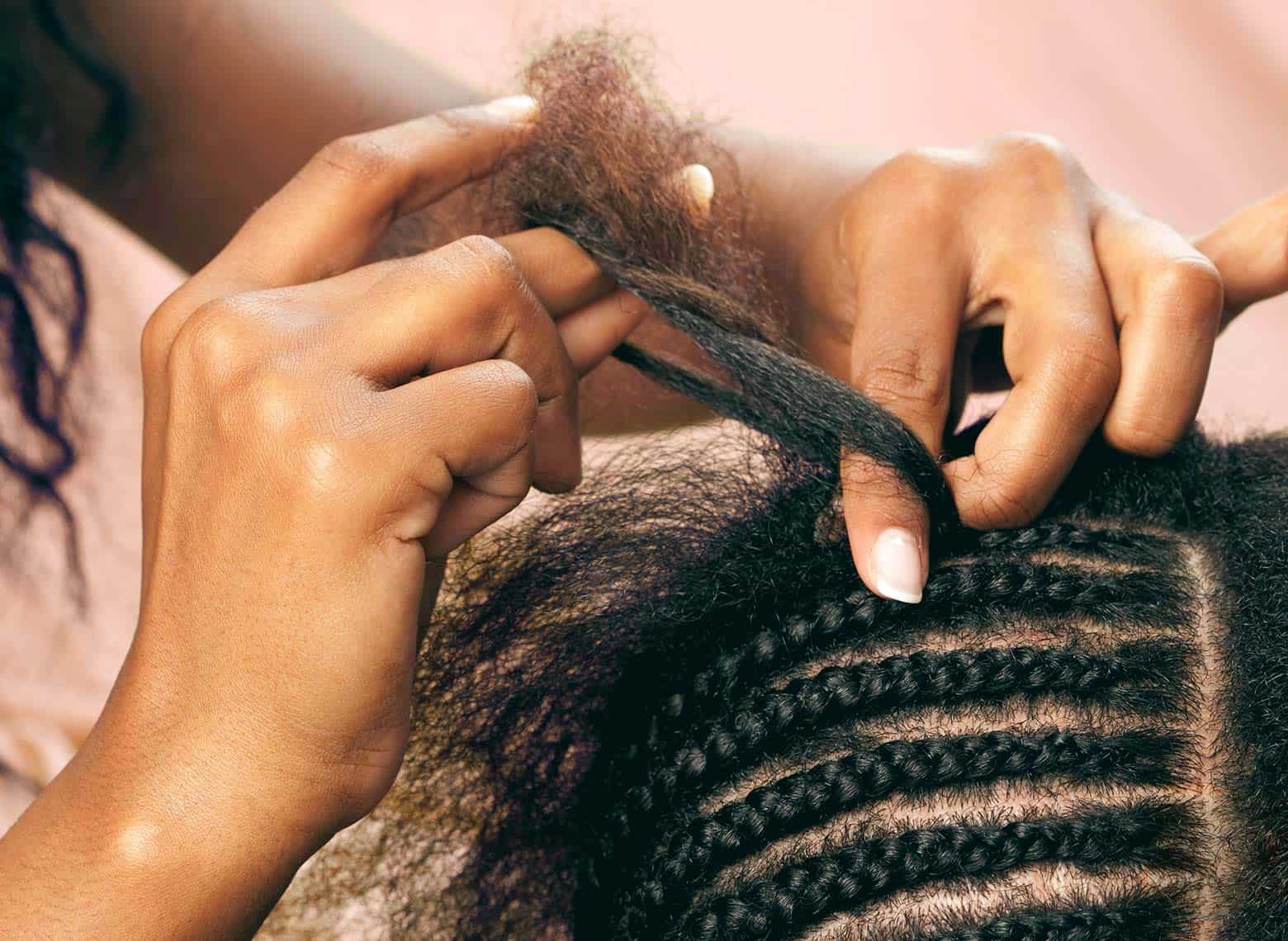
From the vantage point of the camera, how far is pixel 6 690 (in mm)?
1665

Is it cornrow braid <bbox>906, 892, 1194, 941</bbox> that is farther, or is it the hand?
the hand

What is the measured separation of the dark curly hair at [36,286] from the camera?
1387 millimetres

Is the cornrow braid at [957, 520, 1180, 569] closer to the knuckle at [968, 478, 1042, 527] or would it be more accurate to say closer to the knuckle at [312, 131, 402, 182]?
the knuckle at [968, 478, 1042, 527]

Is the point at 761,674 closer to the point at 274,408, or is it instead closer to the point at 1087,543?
the point at 1087,543

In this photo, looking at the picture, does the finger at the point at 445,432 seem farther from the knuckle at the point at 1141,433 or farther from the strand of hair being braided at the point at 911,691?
the knuckle at the point at 1141,433

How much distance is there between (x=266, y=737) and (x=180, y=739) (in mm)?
59

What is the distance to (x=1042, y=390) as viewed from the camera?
0.69 meters

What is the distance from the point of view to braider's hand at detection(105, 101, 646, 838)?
0.62 m

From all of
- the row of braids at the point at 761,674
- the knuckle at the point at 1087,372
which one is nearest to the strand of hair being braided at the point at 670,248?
the row of braids at the point at 761,674

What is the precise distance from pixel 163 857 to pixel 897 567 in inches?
18.4

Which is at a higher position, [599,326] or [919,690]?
[599,326]

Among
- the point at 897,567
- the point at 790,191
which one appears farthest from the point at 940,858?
the point at 790,191

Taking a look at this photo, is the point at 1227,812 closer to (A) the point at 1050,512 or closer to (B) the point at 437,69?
(A) the point at 1050,512

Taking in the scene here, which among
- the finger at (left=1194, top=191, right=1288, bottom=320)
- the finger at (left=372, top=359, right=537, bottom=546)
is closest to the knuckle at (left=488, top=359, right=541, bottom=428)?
the finger at (left=372, top=359, right=537, bottom=546)
